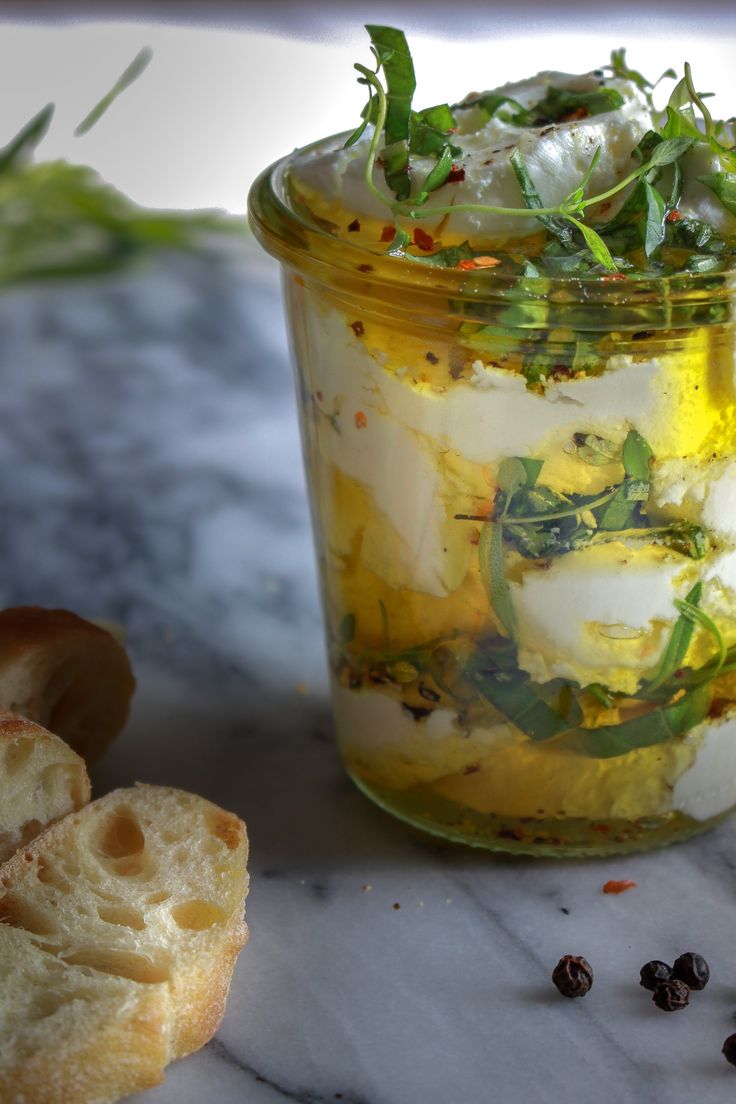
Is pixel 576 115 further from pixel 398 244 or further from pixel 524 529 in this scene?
pixel 524 529

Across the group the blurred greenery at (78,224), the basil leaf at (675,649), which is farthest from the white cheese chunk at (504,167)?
the blurred greenery at (78,224)

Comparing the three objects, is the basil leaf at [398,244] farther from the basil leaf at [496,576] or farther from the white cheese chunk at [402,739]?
the white cheese chunk at [402,739]

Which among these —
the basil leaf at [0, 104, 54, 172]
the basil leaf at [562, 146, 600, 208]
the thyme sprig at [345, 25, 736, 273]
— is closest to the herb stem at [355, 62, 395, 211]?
the thyme sprig at [345, 25, 736, 273]

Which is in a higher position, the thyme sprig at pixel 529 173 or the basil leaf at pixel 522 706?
the thyme sprig at pixel 529 173

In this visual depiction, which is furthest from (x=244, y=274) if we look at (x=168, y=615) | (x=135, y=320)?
(x=168, y=615)

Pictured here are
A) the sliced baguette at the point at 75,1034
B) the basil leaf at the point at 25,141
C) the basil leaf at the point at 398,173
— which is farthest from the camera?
the basil leaf at the point at 25,141

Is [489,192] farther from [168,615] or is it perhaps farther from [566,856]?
[168,615]

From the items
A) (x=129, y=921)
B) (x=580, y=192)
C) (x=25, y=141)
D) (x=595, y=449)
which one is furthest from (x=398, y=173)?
(x=25, y=141)
